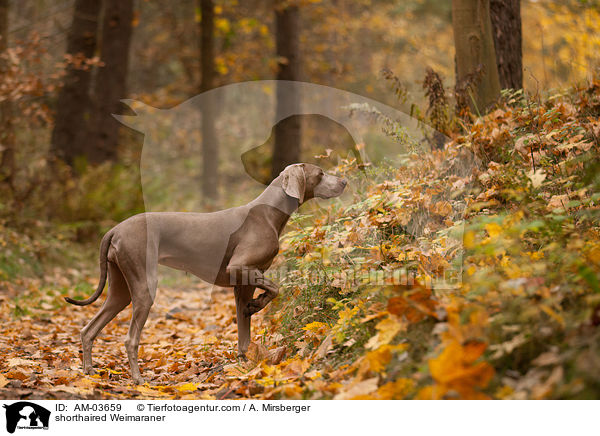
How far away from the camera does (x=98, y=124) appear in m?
14.1

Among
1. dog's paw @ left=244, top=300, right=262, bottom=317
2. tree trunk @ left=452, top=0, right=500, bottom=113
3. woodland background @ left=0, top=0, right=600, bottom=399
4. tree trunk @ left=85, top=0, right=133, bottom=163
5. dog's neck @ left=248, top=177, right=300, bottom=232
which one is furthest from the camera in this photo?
tree trunk @ left=85, top=0, right=133, bottom=163

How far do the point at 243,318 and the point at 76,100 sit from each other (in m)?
10.9

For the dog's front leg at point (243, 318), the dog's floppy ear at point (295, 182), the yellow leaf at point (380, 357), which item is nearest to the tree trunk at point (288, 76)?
the dog's floppy ear at point (295, 182)

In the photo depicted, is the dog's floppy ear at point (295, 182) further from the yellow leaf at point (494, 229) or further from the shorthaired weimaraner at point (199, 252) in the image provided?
the yellow leaf at point (494, 229)

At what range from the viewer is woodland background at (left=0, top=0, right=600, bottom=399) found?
3.16 meters

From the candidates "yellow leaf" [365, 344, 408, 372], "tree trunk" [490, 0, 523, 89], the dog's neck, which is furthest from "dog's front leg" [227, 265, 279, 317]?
"tree trunk" [490, 0, 523, 89]

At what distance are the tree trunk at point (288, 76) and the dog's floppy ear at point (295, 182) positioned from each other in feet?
24.9

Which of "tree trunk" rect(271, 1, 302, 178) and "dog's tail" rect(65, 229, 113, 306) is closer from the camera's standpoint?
"dog's tail" rect(65, 229, 113, 306)

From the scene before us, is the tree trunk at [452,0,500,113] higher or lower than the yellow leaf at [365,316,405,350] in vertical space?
higher

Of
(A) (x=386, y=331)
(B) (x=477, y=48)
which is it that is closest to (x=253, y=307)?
(A) (x=386, y=331)

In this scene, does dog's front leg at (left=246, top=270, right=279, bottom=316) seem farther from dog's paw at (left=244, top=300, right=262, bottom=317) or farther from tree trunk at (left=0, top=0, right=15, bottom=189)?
tree trunk at (left=0, top=0, right=15, bottom=189)
